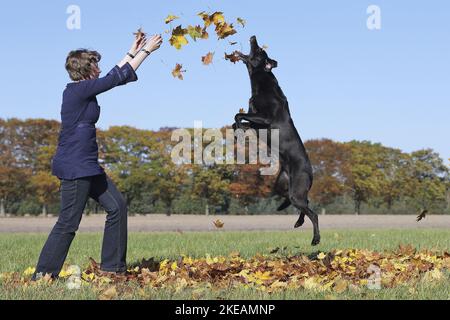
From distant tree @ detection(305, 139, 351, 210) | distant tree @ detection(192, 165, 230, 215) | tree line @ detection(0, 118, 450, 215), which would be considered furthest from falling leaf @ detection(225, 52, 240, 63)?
distant tree @ detection(305, 139, 351, 210)

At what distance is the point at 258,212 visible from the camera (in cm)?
4522

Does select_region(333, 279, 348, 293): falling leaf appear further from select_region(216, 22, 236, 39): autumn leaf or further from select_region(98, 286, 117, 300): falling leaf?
select_region(216, 22, 236, 39): autumn leaf

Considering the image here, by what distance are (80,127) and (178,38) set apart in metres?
1.70

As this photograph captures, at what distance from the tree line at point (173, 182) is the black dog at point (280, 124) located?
3086cm

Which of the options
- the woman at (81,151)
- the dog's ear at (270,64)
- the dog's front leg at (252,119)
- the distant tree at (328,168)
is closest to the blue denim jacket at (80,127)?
the woman at (81,151)

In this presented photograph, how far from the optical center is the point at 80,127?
5.66 m

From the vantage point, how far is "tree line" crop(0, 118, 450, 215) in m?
44.3

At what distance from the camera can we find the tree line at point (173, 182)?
4428 cm

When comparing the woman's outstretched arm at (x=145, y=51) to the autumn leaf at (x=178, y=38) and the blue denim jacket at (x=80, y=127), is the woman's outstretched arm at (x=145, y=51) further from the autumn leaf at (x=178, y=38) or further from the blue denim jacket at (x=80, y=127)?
the autumn leaf at (x=178, y=38)

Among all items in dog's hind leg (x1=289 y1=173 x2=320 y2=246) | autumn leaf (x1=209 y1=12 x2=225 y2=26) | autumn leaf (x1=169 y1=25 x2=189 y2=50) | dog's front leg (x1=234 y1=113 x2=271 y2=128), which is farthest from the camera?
dog's front leg (x1=234 y1=113 x2=271 y2=128)

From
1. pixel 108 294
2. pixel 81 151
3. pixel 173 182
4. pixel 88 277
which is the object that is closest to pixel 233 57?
pixel 81 151

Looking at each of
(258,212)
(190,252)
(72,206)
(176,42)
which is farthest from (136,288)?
(258,212)

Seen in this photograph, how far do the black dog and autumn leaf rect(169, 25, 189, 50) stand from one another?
1.33 m
